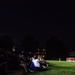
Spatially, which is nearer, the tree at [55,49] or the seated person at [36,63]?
the seated person at [36,63]

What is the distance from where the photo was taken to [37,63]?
22766mm

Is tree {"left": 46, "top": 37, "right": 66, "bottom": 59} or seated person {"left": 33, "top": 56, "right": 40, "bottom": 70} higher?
tree {"left": 46, "top": 37, "right": 66, "bottom": 59}

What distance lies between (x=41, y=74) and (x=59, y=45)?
12741 cm

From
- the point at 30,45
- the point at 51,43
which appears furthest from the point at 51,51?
the point at 30,45

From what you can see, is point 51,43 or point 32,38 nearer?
point 51,43

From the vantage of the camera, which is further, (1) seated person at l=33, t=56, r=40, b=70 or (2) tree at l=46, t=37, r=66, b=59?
(2) tree at l=46, t=37, r=66, b=59

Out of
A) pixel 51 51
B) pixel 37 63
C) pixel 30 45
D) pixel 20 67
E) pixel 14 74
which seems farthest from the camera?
pixel 30 45

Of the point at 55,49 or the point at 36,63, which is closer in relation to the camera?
the point at 36,63

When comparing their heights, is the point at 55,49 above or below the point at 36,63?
above

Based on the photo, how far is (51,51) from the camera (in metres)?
140

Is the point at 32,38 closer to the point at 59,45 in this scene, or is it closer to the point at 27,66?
the point at 59,45

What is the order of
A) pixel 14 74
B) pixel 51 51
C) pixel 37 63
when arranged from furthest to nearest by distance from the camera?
1. pixel 51 51
2. pixel 37 63
3. pixel 14 74

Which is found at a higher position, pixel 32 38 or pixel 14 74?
pixel 32 38

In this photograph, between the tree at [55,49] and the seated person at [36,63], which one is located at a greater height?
the tree at [55,49]
